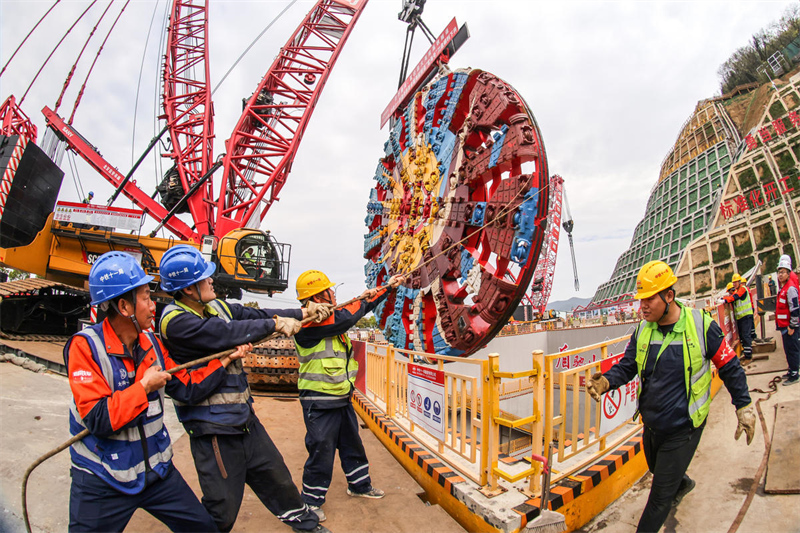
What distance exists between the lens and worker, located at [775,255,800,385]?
514 cm

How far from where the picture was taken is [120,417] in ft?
5.73

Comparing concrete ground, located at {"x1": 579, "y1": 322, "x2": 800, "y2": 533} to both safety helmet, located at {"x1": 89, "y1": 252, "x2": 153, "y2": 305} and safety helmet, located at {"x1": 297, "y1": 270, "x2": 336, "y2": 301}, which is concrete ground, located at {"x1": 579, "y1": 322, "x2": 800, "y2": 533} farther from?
safety helmet, located at {"x1": 89, "y1": 252, "x2": 153, "y2": 305}

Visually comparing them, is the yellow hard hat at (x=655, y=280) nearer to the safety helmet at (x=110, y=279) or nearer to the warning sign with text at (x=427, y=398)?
the warning sign with text at (x=427, y=398)

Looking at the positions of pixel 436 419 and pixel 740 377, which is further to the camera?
pixel 436 419

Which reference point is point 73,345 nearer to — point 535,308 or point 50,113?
point 50,113

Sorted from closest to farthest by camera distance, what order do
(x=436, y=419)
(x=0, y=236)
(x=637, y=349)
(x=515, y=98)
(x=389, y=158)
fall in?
1. (x=637, y=349)
2. (x=436, y=419)
3. (x=515, y=98)
4. (x=389, y=158)
5. (x=0, y=236)

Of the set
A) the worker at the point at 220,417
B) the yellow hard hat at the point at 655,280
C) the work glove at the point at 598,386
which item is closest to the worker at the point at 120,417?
the worker at the point at 220,417

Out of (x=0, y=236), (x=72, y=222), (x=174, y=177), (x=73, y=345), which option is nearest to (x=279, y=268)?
(x=72, y=222)

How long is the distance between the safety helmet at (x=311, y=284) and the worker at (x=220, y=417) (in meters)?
0.80

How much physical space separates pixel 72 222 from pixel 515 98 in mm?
11677

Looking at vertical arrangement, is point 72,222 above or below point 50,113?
below

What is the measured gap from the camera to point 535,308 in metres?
30.5

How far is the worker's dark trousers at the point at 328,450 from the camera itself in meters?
3.18

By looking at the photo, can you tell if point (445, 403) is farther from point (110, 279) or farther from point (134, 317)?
point (110, 279)
